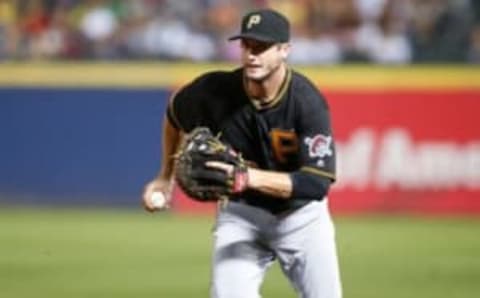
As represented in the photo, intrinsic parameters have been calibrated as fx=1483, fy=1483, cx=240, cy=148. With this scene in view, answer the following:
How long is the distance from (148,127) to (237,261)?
35.2ft

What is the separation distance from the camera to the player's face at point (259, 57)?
7.98 m

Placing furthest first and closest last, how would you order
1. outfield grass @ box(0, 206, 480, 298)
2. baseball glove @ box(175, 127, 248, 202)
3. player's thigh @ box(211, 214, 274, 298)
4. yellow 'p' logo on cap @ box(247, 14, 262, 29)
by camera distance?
1. outfield grass @ box(0, 206, 480, 298)
2. player's thigh @ box(211, 214, 274, 298)
3. yellow 'p' logo on cap @ box(247, 14, 262, 29)
4. baseball glove @ box(175, 127, 248, 202)

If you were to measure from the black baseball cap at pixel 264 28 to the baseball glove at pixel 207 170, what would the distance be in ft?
1.92

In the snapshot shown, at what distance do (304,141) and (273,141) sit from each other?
23cm

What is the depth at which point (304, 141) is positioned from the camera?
809 centimetres

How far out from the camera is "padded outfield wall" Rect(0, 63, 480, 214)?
18.3 m

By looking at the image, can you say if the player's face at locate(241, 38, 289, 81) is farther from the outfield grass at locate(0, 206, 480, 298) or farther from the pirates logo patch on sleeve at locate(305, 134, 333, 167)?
the outfield grass at locate(0, 206, 480, 298)

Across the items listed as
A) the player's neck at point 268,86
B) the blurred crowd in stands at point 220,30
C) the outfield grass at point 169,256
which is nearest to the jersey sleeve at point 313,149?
the player's neck at point 268,86

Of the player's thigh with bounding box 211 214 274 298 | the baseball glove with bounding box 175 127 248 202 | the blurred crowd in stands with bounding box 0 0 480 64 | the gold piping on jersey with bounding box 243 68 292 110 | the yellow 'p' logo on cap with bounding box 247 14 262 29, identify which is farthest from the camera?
the blurred crowd in stands with bounding box 0 0 480 64

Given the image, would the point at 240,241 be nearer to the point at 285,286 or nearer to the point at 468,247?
the point at 285,286

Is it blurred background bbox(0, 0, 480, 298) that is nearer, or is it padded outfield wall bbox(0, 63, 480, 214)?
blurred background bbox(0, 0, 480, 298)

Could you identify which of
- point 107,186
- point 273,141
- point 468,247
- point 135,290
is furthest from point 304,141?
point 107,186

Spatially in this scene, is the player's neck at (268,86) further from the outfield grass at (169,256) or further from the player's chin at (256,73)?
the outfield grass at (169,256)

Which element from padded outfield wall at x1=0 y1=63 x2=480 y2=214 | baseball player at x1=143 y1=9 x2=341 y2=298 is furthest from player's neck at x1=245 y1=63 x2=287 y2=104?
padded outfield wall at x1=0 y1=63 x2=480 y2=214
